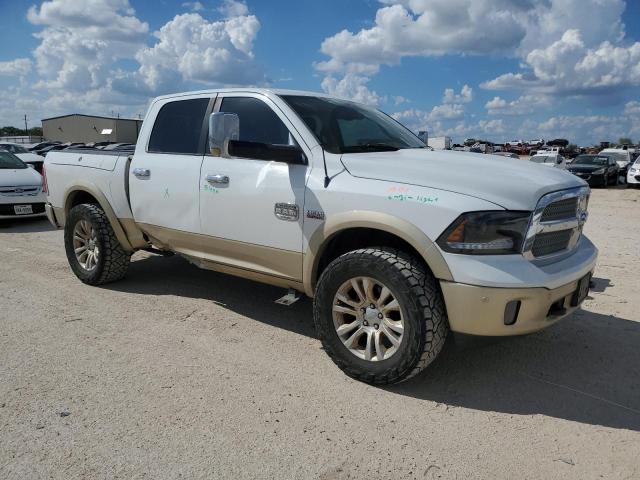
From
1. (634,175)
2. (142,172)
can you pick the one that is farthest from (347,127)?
(634,175)

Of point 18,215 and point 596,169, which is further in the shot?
point 596,169

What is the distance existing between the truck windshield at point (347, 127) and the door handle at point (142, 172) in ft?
5.06

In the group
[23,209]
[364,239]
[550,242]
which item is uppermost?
[550,242]

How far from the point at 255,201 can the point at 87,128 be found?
70.9 m

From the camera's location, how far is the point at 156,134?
16.1 ft

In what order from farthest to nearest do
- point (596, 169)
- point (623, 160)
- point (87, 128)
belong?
1. point (87, 128)
2. point (623, 160)
3. point (596, 169)

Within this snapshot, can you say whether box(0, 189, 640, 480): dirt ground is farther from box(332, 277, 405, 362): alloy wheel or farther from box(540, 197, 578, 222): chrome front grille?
box(540, 197, 578, 222): chrome front grille

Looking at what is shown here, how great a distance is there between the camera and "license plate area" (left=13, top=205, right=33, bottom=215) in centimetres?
1010

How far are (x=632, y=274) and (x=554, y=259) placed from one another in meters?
3.67

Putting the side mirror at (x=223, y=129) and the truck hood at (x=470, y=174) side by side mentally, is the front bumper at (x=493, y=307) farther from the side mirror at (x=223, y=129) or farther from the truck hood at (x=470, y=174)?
the side mirror at (x=223, y=129)

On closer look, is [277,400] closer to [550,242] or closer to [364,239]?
[364,239]

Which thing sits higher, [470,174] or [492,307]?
[470,174]

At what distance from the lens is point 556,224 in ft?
10.6

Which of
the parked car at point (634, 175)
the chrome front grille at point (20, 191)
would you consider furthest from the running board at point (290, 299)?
the parked car at point (634, 175)
